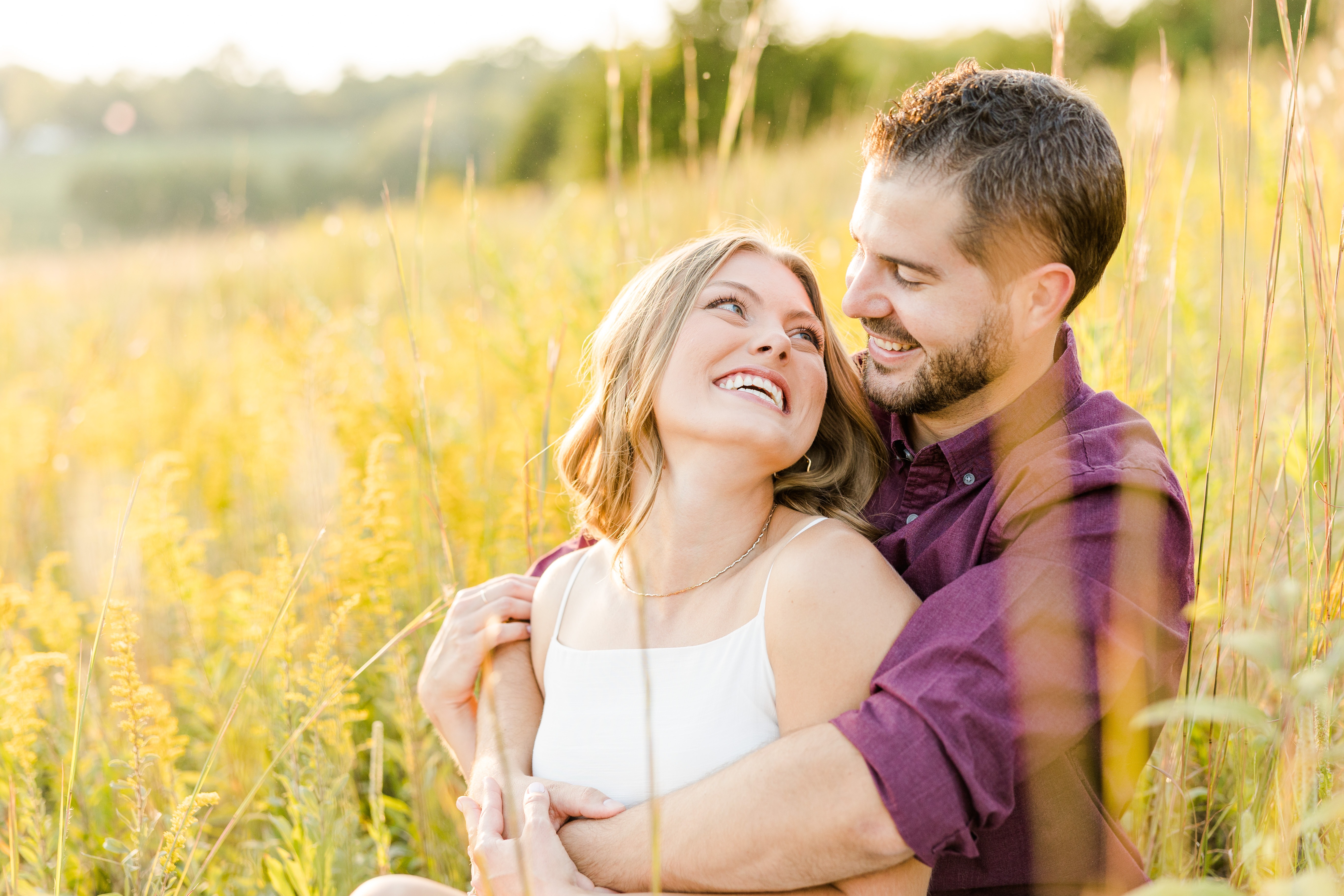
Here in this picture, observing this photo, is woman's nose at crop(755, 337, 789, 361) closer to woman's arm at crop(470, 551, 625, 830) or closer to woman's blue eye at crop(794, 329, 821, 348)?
woman's blue eye at crop(794, 329, 821, 348)

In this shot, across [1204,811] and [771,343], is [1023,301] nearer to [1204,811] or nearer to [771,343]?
[771,343]

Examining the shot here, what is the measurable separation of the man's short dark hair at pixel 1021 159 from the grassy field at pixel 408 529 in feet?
0.45

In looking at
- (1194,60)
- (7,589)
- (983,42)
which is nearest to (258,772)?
(7,589)

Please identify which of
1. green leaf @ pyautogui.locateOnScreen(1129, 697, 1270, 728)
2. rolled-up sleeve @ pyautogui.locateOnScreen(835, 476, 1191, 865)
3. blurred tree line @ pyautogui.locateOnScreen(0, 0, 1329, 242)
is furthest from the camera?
blurred tree line @ pyautogui.locateOnScreen(0, 0, 1329, 242)

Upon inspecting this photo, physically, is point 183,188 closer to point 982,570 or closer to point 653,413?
point 653,413

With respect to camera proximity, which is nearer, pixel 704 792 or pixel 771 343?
pixel 704 792

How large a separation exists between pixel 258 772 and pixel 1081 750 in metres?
1.91

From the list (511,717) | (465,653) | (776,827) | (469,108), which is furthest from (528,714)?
(469,108)

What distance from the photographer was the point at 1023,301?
175cm

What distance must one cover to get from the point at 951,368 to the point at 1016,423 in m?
0.15

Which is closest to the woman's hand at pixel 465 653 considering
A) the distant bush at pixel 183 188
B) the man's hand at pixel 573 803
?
the man's hand at pixel 573 803

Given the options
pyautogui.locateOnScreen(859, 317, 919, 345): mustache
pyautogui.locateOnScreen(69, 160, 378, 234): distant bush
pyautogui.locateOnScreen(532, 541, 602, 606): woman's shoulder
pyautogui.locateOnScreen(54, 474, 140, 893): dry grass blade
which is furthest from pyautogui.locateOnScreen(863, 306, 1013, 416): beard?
pyautogui.locateOnScreen(69, 160, 378, 234): distant bush

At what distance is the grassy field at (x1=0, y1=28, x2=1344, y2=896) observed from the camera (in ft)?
5.14

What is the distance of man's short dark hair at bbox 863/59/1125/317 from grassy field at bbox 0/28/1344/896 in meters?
0.14
